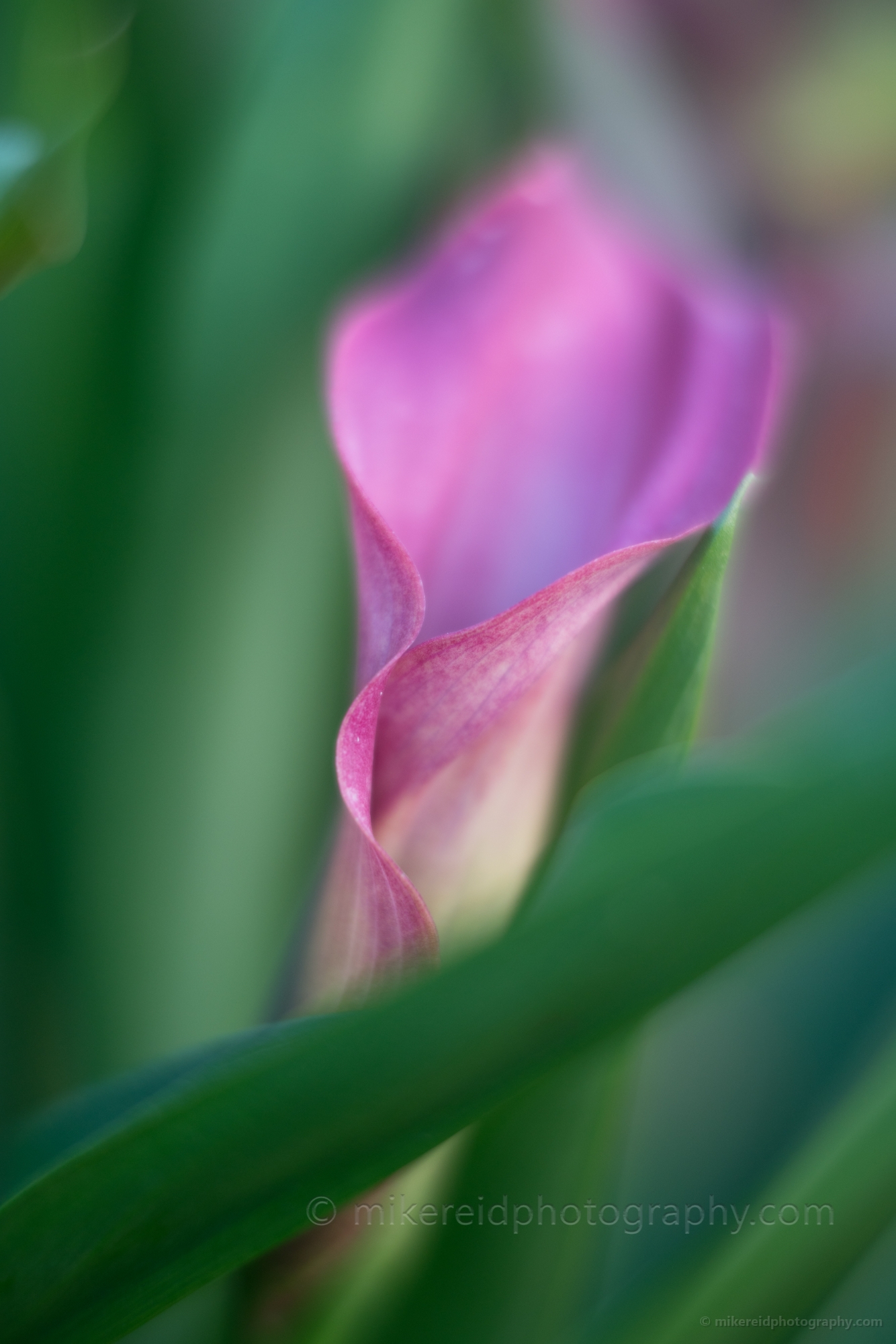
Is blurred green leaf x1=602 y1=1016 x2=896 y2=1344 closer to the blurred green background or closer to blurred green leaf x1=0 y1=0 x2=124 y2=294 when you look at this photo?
the blurred green background

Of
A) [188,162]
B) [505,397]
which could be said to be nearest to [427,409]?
[505,397]

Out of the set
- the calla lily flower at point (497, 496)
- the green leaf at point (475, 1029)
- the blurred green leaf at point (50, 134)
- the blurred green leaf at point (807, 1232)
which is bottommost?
the blurred green leaf at point (807, 1232)

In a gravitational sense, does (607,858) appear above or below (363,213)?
below

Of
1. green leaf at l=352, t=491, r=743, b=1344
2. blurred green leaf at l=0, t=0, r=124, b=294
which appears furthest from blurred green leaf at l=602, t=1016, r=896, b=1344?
blurred green leaf at l=0, t=0, r=124, b=294

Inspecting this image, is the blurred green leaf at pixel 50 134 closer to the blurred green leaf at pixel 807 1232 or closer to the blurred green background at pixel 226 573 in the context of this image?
the blurred green background at pixel 226 573

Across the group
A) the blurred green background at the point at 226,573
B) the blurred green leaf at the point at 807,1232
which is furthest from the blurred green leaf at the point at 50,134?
the blurred green leaf at the point at 807,1232

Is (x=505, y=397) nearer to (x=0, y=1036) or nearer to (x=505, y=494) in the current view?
(x=505, y=494)
